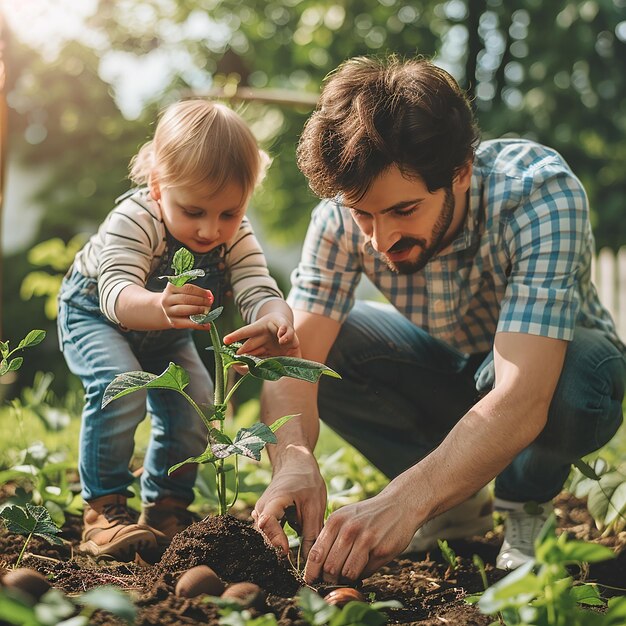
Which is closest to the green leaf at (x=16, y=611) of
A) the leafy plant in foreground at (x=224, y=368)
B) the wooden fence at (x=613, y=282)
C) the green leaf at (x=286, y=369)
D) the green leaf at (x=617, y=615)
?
the leafy plant in foreground at (x=224, y=368)

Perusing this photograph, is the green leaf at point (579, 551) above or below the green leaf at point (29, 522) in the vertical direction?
above

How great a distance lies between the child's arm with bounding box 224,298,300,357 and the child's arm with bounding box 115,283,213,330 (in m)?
0.11

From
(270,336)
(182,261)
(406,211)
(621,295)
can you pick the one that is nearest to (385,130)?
(406,211)

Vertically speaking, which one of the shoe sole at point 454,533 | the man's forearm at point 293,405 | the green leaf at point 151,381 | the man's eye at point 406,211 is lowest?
the shoe sole at point 454,533

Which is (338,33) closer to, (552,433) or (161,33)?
(161,33)

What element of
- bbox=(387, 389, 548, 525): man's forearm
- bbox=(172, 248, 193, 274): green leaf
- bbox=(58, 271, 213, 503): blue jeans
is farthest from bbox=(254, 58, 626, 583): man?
bbox=(172, 248, 193, 274): green leaf

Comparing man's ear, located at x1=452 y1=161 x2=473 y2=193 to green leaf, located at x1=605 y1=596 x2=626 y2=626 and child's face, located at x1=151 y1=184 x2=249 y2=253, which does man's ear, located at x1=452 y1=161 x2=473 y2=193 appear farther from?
green leaf, located at x1=605 y1=596 x2=626 y2=626

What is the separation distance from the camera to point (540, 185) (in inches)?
79.0

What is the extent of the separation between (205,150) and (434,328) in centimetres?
83

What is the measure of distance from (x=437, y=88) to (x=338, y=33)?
396 cm

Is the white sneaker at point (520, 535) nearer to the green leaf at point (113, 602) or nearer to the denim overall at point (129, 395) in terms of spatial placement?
the denim overall at point (129, 395)

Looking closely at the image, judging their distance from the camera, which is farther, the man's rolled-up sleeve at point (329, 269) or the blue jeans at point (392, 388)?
the blue jeans at point (392, 388)

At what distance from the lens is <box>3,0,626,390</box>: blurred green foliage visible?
531 centimetres

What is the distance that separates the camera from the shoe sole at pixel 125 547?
189 centimetres
